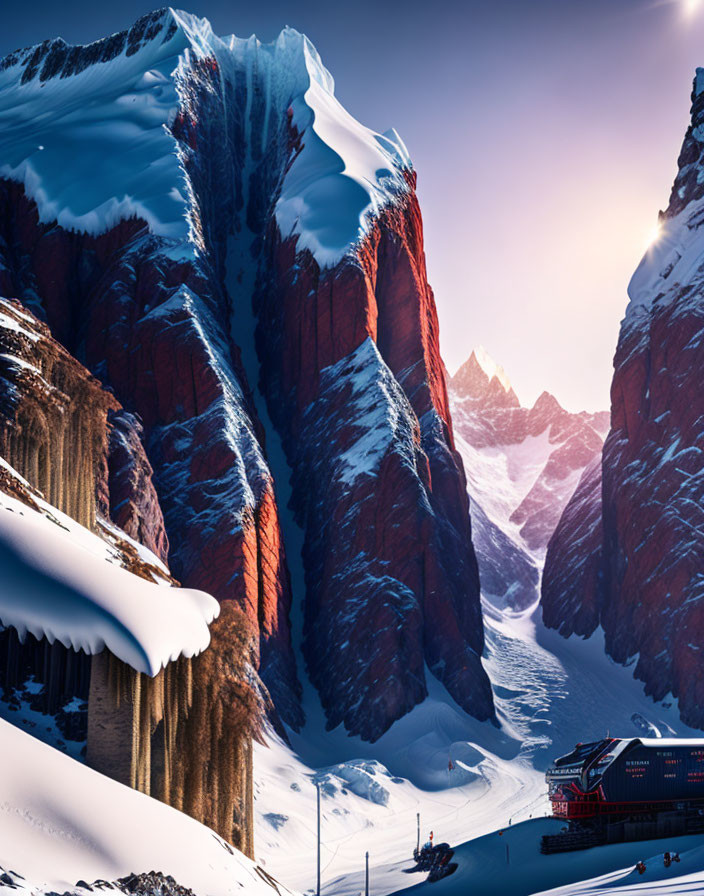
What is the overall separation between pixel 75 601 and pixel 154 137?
110 metres

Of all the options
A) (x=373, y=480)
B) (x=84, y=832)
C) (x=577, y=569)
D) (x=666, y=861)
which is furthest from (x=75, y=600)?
(x=577, y=569)

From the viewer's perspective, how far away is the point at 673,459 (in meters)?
125

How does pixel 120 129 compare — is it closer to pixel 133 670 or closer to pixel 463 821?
pixel 463 821

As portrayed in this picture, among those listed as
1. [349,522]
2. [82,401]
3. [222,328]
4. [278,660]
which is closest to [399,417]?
[349,522]

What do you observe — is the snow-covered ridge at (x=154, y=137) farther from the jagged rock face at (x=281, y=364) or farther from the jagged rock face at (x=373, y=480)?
the jagged rock face at (x=373, y=480)

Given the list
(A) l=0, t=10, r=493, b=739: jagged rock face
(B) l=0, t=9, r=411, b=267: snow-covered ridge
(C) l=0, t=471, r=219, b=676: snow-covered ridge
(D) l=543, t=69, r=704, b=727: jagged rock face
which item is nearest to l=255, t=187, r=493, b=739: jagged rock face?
(A) l=0, t=10, r=493, b=739: jagged rock face

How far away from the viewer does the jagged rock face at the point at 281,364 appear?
9800 cm

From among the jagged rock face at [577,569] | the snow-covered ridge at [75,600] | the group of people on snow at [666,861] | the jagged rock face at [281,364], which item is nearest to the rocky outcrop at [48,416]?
the snow-covered ridge at [75,600]

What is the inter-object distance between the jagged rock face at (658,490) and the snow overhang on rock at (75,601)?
9994 cm

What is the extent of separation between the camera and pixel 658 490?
4934 inches

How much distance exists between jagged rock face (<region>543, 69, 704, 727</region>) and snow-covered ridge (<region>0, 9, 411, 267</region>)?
38.6 meters

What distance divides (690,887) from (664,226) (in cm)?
13031

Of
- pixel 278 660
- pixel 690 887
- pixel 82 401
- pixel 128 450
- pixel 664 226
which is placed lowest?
pixel 690 887

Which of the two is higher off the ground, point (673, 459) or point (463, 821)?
point (673, 459)
